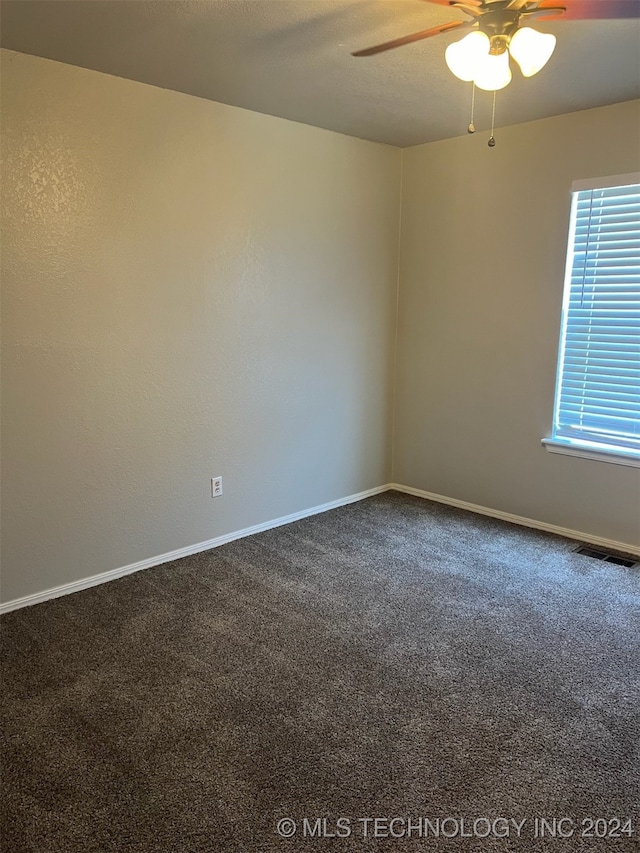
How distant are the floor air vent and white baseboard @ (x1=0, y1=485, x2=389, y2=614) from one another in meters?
1.51

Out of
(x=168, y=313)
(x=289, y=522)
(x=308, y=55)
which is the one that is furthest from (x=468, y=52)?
(x=289, y=522)

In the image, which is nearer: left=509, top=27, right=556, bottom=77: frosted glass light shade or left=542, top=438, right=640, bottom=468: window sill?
left=509, top=27, right=556, bottom=77: frosted glass light shade

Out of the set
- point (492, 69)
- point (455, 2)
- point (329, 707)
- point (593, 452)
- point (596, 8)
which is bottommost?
point (329, 707)

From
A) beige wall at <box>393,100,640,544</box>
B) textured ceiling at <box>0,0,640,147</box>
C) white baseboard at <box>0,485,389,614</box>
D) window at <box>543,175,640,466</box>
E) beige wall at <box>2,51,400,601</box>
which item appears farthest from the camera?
beige wall at <box>393,100,640,544</box>

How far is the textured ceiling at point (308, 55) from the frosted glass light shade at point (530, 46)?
0.48m

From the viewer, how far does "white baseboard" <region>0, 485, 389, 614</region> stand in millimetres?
2998

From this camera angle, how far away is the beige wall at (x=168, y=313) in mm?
2818

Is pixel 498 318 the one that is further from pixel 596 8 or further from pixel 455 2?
pixel 455 2

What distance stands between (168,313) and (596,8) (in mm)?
2226

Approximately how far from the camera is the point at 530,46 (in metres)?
1.88

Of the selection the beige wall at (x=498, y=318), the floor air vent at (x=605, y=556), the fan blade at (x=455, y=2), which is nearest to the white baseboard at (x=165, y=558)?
the beige wall at (x=498, y=318)

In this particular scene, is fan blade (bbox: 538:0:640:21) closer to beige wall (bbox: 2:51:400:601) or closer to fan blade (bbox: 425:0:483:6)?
fan blade (bbox: 425:0:483:6)

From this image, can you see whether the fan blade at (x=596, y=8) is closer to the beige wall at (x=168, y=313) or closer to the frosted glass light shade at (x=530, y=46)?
the frosted glass light shade at (x=530, y=46)

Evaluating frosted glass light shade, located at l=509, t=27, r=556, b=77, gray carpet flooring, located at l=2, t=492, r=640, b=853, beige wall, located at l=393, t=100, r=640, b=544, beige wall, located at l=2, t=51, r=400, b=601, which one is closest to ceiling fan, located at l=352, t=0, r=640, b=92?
frosted glass light shade, located at l=509, t=27, r=556, b=77
